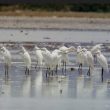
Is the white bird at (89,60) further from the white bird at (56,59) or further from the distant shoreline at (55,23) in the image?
the distant shoreline at (55,23)

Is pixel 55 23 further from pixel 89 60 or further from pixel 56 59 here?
pixel 56 59

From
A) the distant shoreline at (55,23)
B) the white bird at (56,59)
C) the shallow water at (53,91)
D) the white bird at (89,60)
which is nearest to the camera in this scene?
the shallow water at (53,91)

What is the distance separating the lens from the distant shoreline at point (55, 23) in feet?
148

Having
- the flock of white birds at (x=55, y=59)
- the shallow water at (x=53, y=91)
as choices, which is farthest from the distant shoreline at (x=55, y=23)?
the shallow water at (x=53, y=91)

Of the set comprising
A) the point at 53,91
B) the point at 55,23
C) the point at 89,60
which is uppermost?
the point at 55,23

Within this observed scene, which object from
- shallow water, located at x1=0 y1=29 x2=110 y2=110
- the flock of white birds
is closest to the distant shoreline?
the flock of white birds

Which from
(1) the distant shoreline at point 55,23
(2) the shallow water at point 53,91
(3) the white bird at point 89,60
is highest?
(1) the distant shoreline at point 55,23

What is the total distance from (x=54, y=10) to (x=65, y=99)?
122 ft

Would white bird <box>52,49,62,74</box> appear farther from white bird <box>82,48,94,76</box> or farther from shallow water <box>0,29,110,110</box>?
white bird <box>82,48,94,76</box>

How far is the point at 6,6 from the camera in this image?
54625 mm

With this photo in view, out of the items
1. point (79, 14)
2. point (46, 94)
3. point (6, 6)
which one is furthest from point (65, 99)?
point (6, 6)

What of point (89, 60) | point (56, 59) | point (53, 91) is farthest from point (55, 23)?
point (53, 91)

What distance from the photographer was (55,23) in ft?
155

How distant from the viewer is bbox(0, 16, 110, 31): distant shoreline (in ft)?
148
